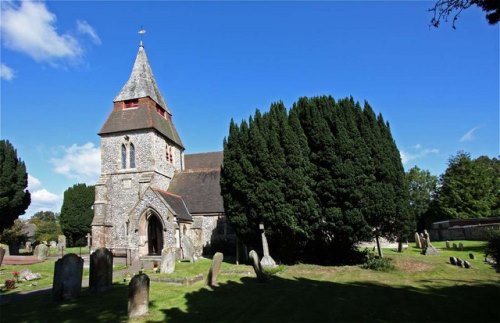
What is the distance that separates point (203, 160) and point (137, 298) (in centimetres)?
2634

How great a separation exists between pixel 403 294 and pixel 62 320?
9623 millimetres

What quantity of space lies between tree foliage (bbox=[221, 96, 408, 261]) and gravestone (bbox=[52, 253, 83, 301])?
370 inches

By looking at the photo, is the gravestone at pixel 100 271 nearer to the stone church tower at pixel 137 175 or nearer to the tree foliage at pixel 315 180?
the tree foliage at pixel 315 180


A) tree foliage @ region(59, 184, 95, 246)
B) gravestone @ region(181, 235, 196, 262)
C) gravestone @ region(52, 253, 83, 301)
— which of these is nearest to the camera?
gravestone @ region(52, 253, 83, 301)

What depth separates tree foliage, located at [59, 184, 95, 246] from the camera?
4700 cm

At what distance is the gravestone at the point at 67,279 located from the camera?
1087 centimetres

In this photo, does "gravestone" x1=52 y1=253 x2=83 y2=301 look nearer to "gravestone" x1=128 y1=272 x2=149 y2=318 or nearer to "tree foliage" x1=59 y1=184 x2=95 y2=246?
"gravestone" x1=128 y1=272 x2=149 y2=318

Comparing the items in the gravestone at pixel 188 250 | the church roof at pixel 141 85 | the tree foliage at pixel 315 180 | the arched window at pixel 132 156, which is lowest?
the gravestone at pixel 188 250

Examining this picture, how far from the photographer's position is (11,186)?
31609 mm

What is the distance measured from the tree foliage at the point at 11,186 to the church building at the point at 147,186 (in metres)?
9.11

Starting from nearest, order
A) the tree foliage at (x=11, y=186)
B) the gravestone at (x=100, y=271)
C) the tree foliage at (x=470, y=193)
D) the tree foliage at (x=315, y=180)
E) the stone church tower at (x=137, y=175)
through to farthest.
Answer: the gravestone at (x=100, y=271)
the tree foliage at (x=315, y=180)
the stone church tower at (x=137, y=175)
the tree foliage at (x=11, y=186)
the tree foliage at (x=470, y=193)

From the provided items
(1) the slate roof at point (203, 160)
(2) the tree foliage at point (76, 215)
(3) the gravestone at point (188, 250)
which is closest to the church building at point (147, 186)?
(1) the slate roof at point (203, 160)

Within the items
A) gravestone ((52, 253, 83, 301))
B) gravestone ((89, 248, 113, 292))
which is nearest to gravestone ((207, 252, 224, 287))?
gravestone ((89, 248, 113, 292))

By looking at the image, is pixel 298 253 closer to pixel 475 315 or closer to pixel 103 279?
pixel 103 279
